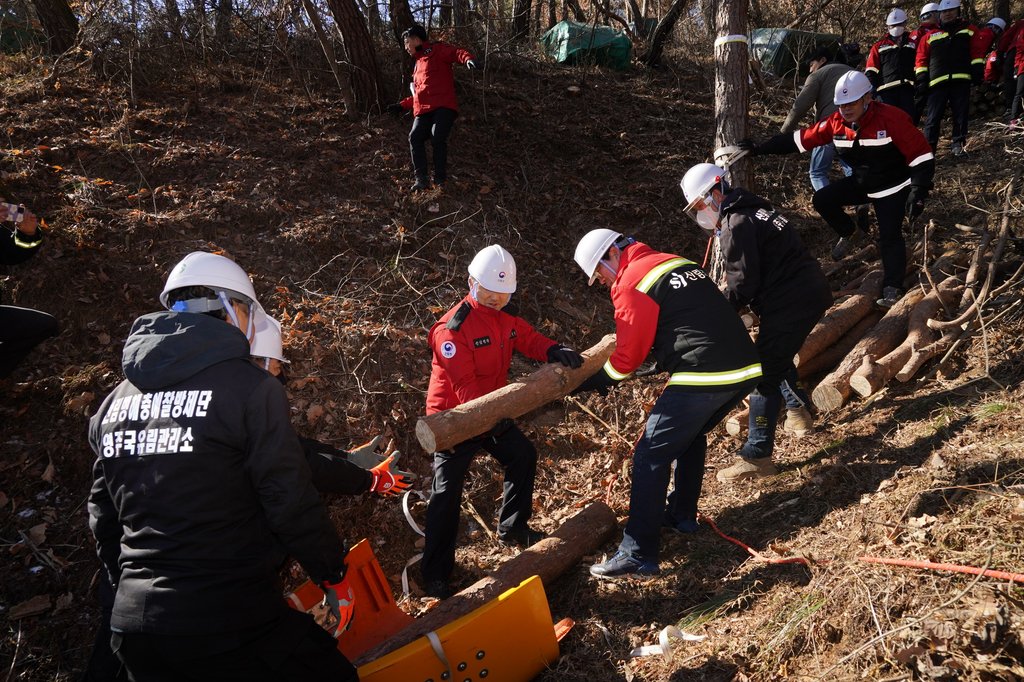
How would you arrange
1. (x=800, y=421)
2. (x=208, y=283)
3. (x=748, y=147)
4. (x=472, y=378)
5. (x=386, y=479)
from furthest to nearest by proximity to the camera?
(x=748, y=147) → (x=800, y=421) → (x=472, y=378) → (x=386, y=479) → (x=208, y=283)

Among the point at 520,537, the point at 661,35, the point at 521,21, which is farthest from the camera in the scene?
the point at 521,21

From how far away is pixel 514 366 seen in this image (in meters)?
5.81

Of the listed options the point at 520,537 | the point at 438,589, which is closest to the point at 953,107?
the point at 520,537

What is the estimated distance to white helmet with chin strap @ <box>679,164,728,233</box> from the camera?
4418mm

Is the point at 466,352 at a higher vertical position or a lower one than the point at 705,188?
lower

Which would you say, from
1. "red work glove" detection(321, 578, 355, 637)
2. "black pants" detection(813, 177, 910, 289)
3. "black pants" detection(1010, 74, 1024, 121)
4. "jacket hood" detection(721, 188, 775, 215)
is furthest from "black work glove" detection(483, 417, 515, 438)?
"black pants" detection(1010, 74, 1024, 121)

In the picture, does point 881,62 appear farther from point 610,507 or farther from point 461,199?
point 610,507

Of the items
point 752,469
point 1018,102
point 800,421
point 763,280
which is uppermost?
point 1018,102

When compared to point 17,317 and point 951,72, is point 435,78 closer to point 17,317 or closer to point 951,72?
point 17,317

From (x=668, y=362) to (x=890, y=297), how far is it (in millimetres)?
3119

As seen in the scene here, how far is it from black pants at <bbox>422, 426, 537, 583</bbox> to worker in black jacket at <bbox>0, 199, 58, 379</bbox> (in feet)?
9.44

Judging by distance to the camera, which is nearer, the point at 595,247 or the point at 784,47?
the point at 595,247

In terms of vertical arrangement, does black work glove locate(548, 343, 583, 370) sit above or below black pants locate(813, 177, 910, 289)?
below

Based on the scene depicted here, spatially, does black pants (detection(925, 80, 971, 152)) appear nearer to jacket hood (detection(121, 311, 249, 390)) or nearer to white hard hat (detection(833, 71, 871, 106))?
white hard hat (detection(833, 71, 871, 106))
